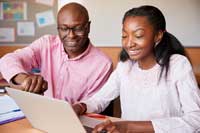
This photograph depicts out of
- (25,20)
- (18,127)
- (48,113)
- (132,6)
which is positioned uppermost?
(132,6)

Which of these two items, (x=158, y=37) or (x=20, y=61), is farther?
(x=20, y=61)

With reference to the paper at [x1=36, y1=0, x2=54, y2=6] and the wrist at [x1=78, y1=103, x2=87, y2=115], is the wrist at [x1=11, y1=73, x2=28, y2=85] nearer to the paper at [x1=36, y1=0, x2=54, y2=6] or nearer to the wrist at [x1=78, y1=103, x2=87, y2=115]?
the wrist at [x1=78, y1=103, x2=87, y2=115]

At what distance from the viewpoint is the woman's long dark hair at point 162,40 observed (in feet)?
3.64

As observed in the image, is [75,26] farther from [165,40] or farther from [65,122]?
[65,122]

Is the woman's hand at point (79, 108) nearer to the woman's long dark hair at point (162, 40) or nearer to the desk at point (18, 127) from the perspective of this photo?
the desk at point (18, 127)

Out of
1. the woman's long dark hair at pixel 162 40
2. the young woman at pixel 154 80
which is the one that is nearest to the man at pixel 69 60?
the young woman at pixel 154 80

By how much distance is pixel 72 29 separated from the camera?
146 centimetres

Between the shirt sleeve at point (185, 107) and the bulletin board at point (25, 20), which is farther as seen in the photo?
the bulletin board at point (25, 20)

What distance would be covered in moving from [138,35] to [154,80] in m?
0.19

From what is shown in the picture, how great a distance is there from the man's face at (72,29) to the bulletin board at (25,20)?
173cm

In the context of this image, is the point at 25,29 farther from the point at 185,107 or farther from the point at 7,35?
the point at 185,107

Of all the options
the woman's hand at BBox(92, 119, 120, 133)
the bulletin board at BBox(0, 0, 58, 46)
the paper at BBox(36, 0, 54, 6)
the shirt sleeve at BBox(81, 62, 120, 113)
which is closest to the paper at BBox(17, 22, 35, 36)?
the bulletin board at BBox(0, 0, 58, 46)

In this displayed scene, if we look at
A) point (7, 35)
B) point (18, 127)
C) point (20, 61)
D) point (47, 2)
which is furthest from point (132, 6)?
point (18, 127)

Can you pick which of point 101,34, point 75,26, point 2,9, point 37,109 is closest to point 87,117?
point 37,109
